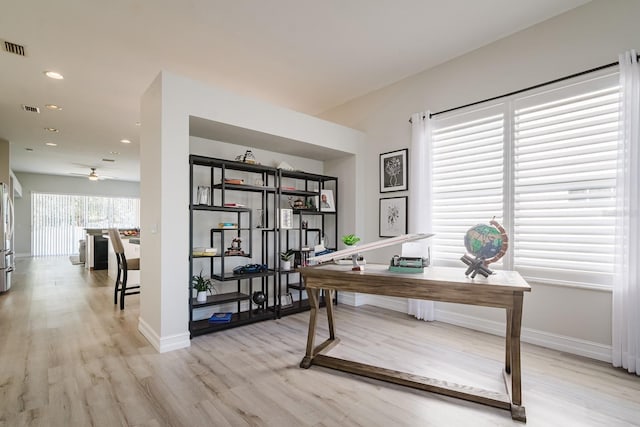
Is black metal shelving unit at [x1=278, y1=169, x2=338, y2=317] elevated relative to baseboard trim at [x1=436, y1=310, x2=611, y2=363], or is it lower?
elevated

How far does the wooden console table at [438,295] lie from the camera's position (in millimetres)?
1840

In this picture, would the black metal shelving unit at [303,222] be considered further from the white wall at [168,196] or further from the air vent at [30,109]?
the air vent at [30,109]

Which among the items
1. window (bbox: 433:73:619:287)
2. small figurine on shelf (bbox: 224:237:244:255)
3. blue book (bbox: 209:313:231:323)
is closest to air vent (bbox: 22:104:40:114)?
small figurine on shelf (bbox: 224:237:244:255)

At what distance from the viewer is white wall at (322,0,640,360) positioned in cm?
259

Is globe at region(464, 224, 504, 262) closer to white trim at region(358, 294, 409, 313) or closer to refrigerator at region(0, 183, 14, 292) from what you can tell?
white trim at region(358, 294, 409, 313)

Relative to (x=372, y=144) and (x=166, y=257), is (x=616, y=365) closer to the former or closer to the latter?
(x=372, y=144)

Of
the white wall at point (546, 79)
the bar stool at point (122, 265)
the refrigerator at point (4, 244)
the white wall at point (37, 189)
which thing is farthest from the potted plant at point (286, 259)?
the white wall at point (37, 189)

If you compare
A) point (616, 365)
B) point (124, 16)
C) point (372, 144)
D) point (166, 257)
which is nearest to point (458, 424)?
point (616, 365)

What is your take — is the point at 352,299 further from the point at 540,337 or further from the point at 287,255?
the point at 540,337

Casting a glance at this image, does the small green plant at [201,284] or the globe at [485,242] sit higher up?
the globe at [485,242]

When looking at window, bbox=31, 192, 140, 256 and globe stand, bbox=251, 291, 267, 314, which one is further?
window, bbox=31, 192, 140, 256

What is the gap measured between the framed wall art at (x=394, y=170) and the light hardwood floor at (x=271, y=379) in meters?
1.66

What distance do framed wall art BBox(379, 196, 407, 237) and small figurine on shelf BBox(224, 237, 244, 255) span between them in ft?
6.06

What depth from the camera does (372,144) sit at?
14.7 ft
